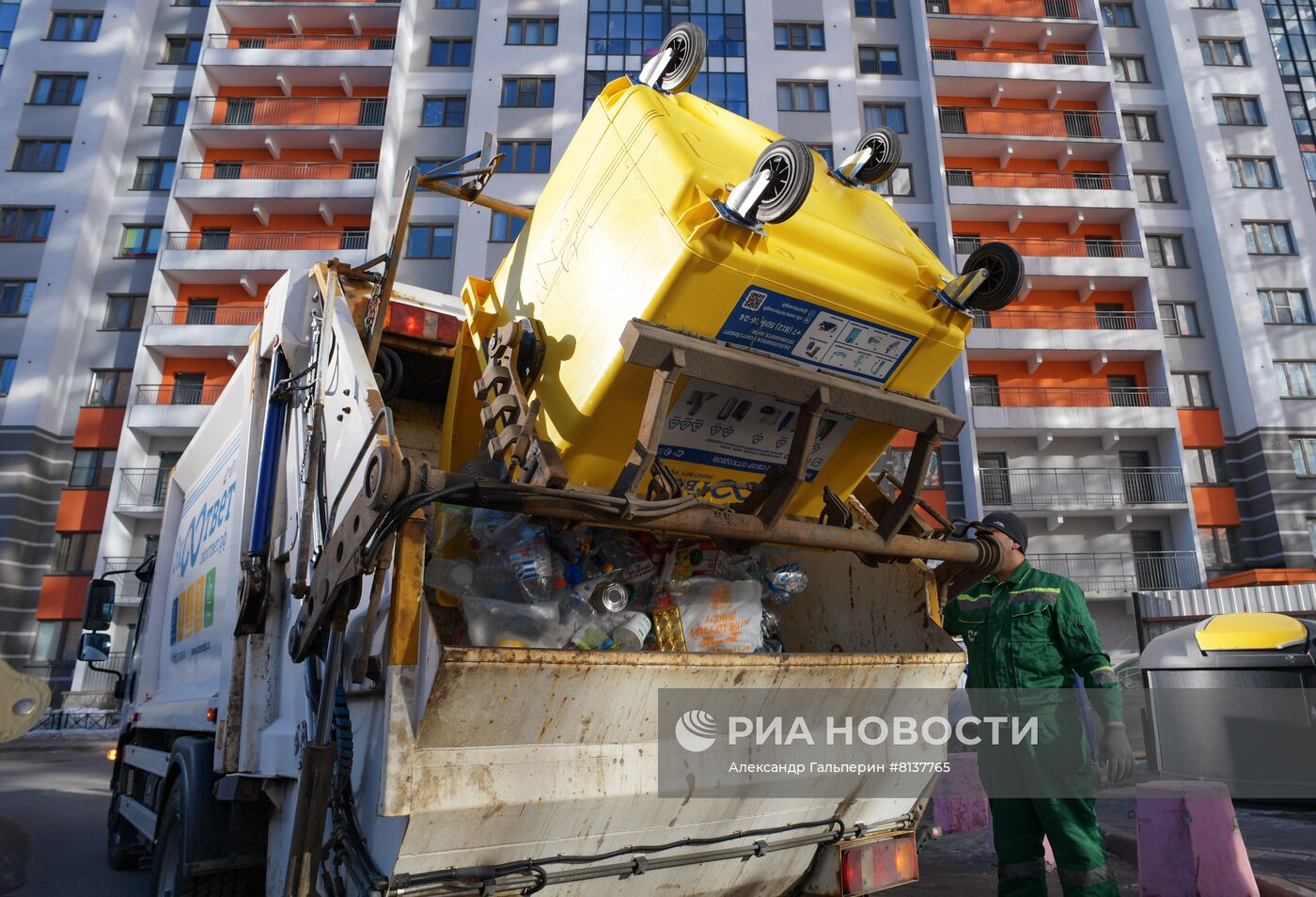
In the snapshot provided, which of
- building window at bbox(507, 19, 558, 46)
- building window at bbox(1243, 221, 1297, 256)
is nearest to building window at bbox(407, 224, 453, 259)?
building window at bbox(507, 19, 558, 46)

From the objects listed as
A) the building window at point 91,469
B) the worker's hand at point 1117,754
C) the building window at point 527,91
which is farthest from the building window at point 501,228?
the worker's hand at point 1117,754

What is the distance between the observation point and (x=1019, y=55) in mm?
27812

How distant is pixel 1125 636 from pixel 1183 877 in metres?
21.8

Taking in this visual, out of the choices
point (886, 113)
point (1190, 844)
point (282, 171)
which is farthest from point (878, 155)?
point (282, 171)

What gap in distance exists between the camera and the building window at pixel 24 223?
81.2 ft

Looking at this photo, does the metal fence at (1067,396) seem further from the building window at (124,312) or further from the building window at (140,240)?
the building window at (140,240)

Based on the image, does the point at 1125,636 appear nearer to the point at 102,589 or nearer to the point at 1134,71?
the point at 1134,71

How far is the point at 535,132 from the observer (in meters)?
24.8

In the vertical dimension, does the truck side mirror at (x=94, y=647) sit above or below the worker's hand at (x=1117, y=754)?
above

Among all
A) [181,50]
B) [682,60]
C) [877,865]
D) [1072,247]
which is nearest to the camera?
[682,60]

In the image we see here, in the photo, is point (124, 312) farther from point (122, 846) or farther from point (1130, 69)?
point (1130, 69)

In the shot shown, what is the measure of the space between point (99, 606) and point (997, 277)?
6.00 meters

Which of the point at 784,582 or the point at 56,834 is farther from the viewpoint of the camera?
the point at 56,834

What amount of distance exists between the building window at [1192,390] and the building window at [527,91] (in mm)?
20470
